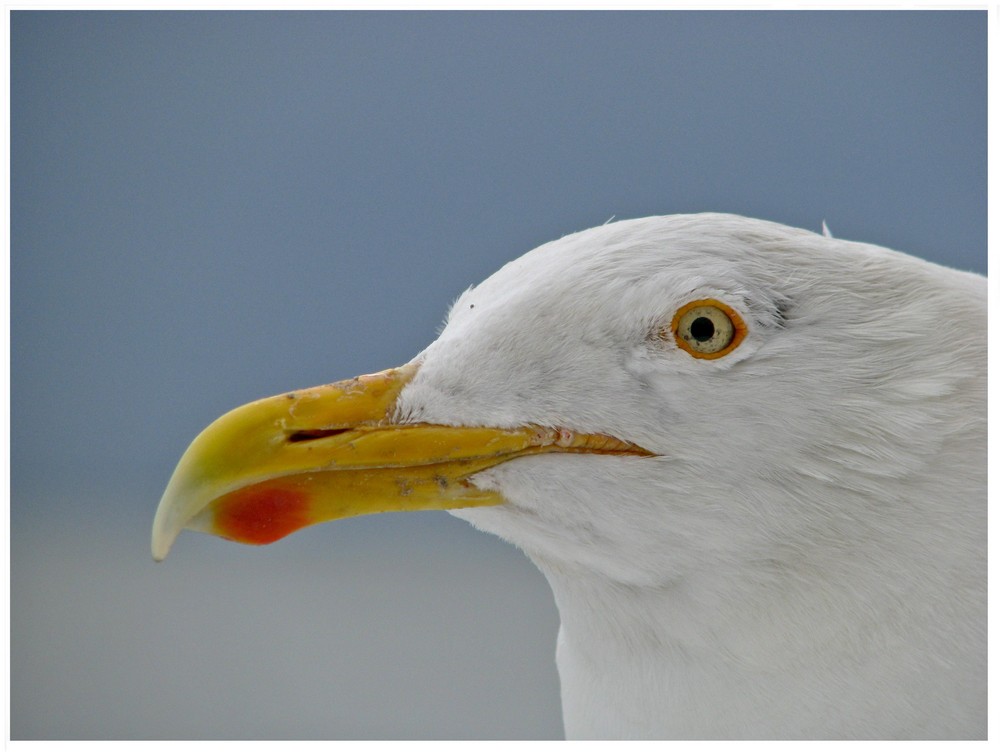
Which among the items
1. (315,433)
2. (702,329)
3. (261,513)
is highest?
(702,329)

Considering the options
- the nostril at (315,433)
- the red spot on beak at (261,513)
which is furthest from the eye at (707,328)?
the red spot on beak at (261,513)

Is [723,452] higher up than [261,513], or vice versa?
[723,452]

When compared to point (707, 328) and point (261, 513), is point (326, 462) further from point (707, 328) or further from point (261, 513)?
point (707, 328)

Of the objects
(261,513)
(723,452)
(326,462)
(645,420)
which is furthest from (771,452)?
(261,513)

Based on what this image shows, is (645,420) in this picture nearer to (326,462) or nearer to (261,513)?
(326,462)

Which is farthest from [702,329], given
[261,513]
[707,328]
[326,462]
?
[261,513]

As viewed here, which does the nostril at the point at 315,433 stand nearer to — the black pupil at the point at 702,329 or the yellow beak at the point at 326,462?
the yellow beak at the point at 326,462

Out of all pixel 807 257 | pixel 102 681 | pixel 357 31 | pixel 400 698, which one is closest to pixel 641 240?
pixel 807 257

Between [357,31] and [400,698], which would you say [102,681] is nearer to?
[400,698]
